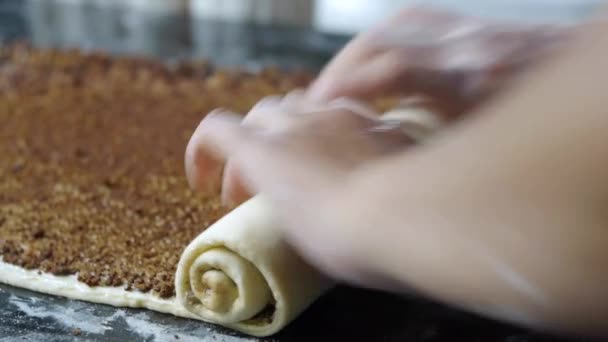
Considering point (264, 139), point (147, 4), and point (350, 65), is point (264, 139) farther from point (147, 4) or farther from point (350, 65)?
point (147, 4)

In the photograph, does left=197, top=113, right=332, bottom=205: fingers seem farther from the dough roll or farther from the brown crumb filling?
the brown crumb filling

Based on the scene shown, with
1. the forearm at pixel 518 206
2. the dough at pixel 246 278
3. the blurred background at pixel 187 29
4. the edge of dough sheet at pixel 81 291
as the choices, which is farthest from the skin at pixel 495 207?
the blurred background at pixel 187 29

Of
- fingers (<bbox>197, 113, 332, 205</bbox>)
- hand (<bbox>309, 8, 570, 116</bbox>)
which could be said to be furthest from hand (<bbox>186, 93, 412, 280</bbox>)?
hand (<bbox>309, 8, 570, 116</bbox>)

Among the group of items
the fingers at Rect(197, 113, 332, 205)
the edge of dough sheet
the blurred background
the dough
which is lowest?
the edge of dough sheet

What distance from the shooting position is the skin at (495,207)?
549 mm

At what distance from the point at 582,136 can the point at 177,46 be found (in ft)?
5.32

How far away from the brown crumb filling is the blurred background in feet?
0.57

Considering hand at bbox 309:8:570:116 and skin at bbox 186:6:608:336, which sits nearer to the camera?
skin at bbox 186:6:608:336

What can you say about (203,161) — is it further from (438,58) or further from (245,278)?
(438,58)

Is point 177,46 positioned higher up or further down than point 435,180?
higher up

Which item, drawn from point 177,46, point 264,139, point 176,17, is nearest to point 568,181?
point 264,139

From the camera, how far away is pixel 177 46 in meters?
2.03

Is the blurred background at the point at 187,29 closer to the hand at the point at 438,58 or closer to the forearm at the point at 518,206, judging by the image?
the hand at the point at 438,58

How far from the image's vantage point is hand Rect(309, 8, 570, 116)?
3.27ft
